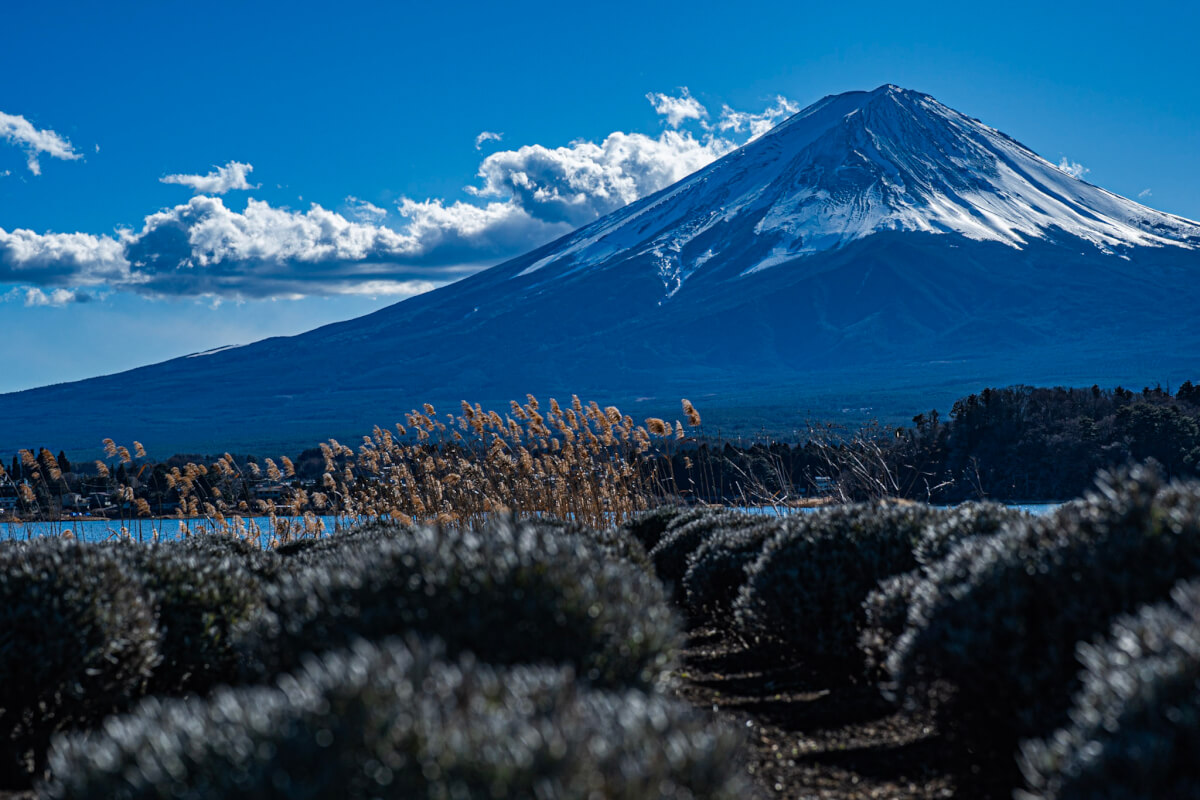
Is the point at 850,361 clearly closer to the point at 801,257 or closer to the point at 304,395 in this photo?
the point at 801,257

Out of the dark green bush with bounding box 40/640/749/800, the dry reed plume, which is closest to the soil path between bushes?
the dark green bush with bounding box 40/640/749/800

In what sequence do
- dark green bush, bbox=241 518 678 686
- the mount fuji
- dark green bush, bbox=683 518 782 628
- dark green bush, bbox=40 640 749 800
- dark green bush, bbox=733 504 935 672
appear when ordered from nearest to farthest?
dark green bush, bbox=40 640 749 800 → dark green bush, bbox=241 518 678 686 → dark green bush, bbox=733 504 935 672 → dark green bush, bbox=683 518 782 628 → the mount fuji

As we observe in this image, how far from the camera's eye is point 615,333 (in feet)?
544

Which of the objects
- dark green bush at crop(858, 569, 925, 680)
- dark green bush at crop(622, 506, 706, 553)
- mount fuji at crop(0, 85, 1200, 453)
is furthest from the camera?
mount fuji at crop(0, 85, 1200, 453)

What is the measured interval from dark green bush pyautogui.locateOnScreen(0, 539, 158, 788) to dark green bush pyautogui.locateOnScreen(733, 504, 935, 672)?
3.62 m

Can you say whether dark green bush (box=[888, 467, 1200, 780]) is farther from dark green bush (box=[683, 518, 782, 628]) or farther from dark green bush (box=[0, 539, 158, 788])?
dark green bush (box=[0, 539, 158, 788])

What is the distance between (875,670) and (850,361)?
538 ft

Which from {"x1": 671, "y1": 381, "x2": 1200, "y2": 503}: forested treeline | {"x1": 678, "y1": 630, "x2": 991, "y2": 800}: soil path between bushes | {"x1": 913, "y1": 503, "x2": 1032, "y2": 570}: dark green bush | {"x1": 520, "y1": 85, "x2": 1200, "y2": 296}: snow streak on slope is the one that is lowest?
{"x1": 671, "y1": 381, "x2": 1200, "y2": 503}: forested treeline

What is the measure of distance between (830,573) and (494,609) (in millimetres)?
3083

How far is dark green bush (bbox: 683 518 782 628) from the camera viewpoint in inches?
298

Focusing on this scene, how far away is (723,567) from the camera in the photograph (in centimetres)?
768

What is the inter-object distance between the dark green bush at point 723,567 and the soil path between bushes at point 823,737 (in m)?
0.81

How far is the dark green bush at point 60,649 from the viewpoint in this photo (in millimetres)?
4387

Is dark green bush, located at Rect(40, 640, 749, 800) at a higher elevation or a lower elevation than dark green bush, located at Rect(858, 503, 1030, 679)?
higher
